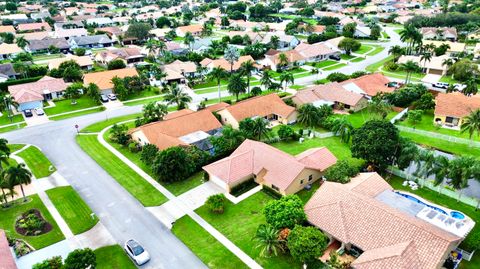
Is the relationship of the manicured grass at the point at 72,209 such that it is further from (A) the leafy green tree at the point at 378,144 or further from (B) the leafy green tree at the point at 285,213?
(A) the leafy green tree at the point at 378,144

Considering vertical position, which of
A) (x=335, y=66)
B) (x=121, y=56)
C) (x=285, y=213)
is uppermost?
(x=121, y=56)

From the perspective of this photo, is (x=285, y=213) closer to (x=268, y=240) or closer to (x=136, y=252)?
(x=268, y=240)

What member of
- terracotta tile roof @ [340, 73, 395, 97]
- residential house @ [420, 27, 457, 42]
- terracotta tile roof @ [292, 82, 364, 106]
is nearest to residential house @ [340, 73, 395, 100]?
terracotta tile roof @ [340, 73, 395, 97]

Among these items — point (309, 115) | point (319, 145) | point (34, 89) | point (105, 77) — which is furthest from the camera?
point (105, 77)

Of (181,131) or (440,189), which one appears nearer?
(440,189)

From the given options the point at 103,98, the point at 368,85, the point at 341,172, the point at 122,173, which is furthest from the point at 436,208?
the point at 103,98

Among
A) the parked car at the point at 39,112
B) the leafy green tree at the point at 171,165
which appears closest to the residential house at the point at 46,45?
the parked car at the point at 39,112

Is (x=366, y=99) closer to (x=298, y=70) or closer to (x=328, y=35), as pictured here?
(x=298, y=70)
